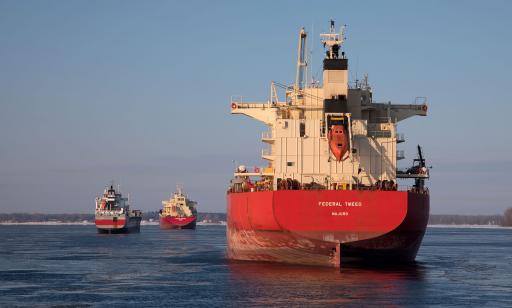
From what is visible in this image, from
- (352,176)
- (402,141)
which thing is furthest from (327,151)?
(402,141)

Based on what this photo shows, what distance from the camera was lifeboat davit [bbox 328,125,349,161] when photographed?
4397cm

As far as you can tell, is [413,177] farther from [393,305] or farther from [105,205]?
[105,205]

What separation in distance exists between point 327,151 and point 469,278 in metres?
10.5

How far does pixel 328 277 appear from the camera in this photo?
3844 cm

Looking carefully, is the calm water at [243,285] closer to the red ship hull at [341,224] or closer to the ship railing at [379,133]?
the red ship hull at [341,224]

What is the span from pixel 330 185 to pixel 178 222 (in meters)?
109

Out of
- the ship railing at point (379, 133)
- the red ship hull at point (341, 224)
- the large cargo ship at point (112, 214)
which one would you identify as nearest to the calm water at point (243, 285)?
the red ship hull at point (341, 224)

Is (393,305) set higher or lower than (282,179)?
lower

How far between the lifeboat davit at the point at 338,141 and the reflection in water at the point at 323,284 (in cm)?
627

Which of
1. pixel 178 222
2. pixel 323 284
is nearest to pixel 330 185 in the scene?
pixel 323 284

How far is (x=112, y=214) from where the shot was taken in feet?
396

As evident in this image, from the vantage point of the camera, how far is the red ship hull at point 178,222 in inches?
5979

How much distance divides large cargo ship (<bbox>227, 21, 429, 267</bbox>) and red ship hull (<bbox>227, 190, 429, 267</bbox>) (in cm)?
5

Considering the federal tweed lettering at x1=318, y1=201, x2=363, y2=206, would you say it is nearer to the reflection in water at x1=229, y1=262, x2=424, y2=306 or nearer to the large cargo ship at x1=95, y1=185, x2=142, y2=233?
the reflection in water at x1=229, y1=262, x2=424, y2=306
